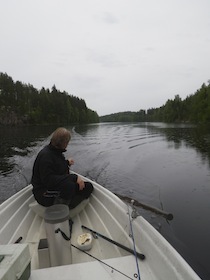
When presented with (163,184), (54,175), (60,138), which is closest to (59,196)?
(54,175)

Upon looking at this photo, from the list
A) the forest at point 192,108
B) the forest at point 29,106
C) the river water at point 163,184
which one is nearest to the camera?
the river water at point 163,184

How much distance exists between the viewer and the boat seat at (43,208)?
435 centimetres

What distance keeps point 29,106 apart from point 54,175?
94016mm

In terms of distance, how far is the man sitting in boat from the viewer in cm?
340

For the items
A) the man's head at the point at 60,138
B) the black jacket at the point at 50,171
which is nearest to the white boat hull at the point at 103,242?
the black jacket at the point at 50,171

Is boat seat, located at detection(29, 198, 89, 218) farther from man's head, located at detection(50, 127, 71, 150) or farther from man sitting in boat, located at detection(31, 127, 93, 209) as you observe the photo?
man's head, located at detection(50, 127, 71, 150)

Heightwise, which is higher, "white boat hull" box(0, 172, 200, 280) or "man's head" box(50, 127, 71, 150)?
"man's head" box(50, 127, 71, 150)

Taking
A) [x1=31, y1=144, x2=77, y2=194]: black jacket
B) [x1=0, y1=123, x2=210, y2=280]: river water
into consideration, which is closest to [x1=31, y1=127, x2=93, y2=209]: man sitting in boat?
[x1=31, y1=144, x2=77, y2=194]: black jacket

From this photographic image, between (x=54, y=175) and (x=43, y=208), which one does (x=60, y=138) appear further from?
(x=43, y=208)

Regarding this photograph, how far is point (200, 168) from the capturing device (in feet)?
38.1

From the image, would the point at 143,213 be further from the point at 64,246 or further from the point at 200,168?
the point at 200,168

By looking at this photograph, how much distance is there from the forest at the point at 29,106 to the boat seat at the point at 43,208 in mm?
86275

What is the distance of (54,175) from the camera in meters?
3.42

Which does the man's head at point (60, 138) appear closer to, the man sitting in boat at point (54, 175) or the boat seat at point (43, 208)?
the man sitting in boat at point (54, 175)
